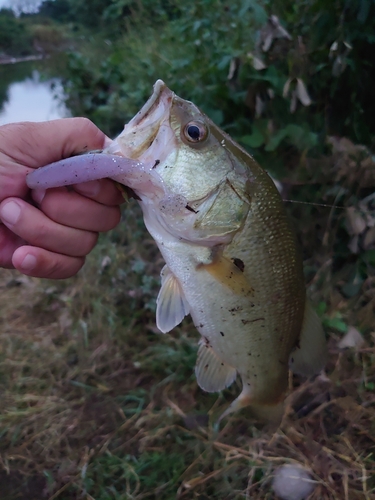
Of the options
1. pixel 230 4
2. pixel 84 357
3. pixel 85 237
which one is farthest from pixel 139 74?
pixel 85 237

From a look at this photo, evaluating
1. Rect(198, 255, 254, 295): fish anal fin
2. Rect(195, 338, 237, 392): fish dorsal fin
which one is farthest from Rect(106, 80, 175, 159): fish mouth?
Rect(195, 338, 237, 392): fish dorsal fin

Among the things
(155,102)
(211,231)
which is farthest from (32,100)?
(211,231)

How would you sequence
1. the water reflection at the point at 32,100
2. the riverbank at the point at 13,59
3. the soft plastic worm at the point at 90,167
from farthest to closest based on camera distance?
the riverbank at the point at 13,59, the water reflection at the point at 32,100, the soft plastic worm at the point at 90,167

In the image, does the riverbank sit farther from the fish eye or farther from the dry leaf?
the fish eye

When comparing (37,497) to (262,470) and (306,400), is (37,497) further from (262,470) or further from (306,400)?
(306,400)

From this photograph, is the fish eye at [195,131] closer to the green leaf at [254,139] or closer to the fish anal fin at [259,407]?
the fish anal fin at [259,407]

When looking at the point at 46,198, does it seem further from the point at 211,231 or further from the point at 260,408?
the point at 260,408

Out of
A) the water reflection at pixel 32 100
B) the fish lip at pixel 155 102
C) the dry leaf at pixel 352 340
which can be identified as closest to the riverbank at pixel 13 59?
the water reflection at pixel 32 100
